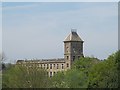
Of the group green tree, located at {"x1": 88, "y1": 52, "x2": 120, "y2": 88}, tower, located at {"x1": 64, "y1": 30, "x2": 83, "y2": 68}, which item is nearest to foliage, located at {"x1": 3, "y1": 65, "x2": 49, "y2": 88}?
green tree, located at {"x1": 88, "y1": 52, "x2": 120, "y2": 88}

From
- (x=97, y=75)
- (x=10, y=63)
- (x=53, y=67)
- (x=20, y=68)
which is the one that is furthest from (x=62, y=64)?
(x=20, y=68)

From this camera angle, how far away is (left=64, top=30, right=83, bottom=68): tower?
88.3 metres

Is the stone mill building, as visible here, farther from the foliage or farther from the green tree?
the foliage

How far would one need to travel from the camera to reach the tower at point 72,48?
88312 millimetres

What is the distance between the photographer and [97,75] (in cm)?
4306

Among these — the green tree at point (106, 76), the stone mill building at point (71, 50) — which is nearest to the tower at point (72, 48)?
the stone mill building at point (71, 50)

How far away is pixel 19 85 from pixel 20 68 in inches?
52.8

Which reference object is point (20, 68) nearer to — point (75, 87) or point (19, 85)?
point (19, 85)

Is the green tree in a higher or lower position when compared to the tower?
lower

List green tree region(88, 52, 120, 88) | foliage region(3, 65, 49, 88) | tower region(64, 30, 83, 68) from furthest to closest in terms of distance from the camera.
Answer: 1. tower region(64, 30, 83, 68)
2. green tree region(88, 52, 120, 88)
3. foliage region(3, 65, 49, 88)

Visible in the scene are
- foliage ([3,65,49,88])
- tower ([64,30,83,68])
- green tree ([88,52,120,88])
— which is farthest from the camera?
tower ([64,30,83,68])

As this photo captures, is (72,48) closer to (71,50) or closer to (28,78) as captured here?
(71,50)

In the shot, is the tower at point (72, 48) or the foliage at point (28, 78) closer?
the foliage at point (28, 78)

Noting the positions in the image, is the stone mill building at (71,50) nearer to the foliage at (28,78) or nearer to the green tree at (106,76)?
the green tree at (106,76)
